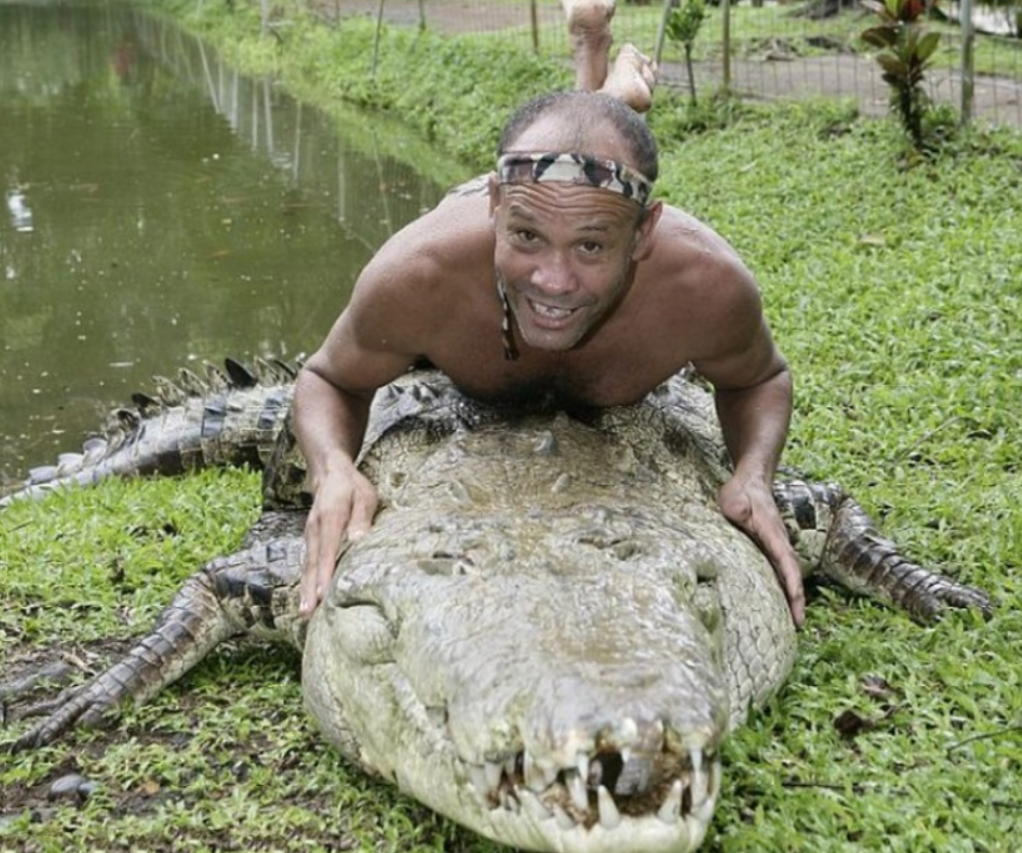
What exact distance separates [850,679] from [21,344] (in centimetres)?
611

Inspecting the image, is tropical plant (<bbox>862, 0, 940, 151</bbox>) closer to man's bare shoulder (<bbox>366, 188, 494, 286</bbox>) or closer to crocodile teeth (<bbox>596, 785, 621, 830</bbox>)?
man's bare shoulder (<bbox>366, 188, 494, 286</bbox>)

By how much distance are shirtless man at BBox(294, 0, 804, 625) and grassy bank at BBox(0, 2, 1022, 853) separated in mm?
392

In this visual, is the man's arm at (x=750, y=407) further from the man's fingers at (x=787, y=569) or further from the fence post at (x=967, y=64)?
the fence post at (x=967, y=64)

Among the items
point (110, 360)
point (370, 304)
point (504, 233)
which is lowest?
point (110, 360)

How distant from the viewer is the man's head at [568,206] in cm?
293

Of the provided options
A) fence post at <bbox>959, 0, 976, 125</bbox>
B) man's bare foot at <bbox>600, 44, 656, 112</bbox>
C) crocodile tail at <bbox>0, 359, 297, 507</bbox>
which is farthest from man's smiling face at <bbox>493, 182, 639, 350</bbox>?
fence post at <bbox>959, 0, 976, 125</bbox>

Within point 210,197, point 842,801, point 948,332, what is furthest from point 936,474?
point 210,197

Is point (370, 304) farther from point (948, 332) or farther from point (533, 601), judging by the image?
point (948, 332)

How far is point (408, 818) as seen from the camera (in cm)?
284

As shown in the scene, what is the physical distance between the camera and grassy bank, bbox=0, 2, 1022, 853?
2.83m

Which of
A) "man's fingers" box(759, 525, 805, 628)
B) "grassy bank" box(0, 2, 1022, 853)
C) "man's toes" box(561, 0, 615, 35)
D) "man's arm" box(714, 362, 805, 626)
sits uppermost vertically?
"man's toes" box(561, 0, 615, 35)

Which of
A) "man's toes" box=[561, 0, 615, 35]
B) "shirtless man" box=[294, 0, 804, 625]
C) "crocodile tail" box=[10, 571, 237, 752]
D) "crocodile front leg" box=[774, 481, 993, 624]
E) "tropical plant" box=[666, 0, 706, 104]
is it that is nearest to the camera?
"shirtless man" box=[294, 0, 804, 625]

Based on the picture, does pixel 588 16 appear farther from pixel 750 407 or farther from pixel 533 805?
pixel 533 805

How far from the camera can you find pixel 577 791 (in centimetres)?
205
